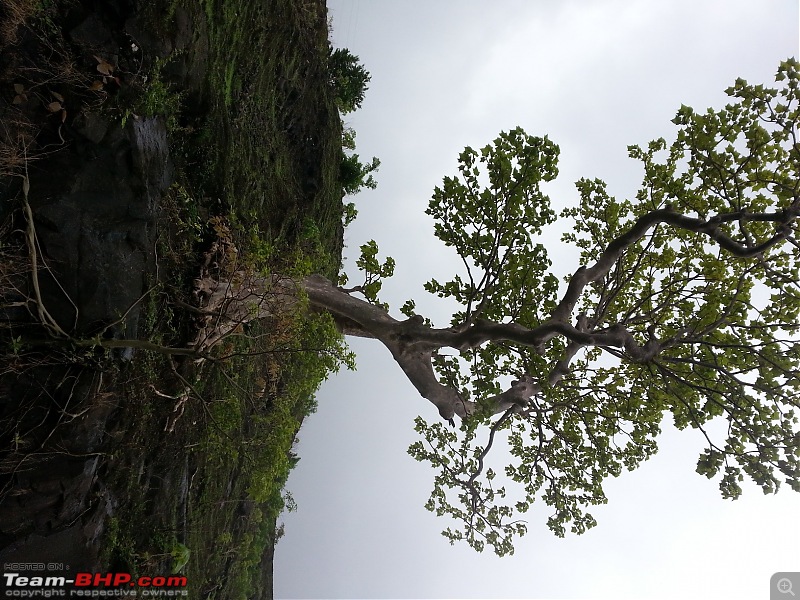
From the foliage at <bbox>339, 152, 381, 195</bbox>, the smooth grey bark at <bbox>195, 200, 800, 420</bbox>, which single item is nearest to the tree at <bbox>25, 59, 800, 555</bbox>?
the smooth grey bark at <bbox>195, 200, 800, 420</bbox>

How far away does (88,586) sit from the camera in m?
6.09

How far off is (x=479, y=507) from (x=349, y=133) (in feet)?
45.9

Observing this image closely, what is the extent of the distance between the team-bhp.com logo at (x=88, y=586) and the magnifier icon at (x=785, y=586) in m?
9.23

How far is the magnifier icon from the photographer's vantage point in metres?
7.41

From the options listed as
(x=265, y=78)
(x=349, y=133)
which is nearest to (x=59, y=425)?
(x=265, y=78)

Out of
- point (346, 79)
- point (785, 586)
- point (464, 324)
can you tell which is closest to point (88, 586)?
point (464, 324)

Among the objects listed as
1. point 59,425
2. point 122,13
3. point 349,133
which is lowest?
point 59,425

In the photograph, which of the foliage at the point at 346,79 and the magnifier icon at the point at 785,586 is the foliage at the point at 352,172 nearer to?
the foliage at the point at 346,79

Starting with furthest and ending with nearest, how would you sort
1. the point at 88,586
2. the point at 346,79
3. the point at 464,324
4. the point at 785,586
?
the point at 346,79, the point at 464,324, the point at 785,586, the point at 88,586

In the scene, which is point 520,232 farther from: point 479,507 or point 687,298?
point 479,507

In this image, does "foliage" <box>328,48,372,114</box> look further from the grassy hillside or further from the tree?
the tree

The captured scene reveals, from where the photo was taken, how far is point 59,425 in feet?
18.0

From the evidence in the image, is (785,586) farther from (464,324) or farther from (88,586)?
(88,586)

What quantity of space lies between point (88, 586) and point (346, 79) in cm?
1582
